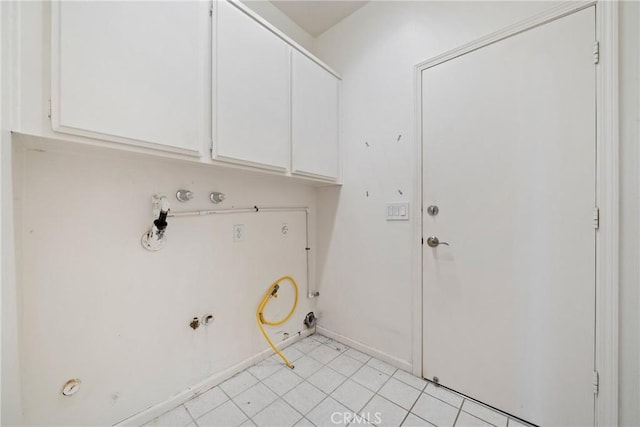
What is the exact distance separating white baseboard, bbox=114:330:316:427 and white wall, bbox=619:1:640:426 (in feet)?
6.29

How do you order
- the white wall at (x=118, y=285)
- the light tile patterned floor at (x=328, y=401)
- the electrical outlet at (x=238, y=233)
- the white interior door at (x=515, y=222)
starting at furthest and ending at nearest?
the electrical outlet at (x=238, y=233) → the light tile patterned floor at (x=328, y=401) → the white interior door at (x=515, y=222) → the white wall at (x=118, y=285)

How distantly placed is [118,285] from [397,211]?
5.55ft

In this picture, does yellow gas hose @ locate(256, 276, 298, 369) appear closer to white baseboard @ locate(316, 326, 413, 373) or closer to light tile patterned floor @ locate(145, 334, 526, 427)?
light tile patterned floor @ locate(145, 334, 526, 427)

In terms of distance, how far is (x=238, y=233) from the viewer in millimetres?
1693

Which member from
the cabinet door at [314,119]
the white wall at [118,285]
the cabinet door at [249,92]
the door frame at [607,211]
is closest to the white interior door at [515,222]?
the door frame at [607,211]

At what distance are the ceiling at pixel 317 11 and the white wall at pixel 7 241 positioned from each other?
1.76 m

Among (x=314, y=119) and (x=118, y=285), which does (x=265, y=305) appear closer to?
(x=118, y=285)

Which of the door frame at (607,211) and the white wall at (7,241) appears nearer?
the white wall at (7,241)

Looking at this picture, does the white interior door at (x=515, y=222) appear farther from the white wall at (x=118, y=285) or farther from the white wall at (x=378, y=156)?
the white wall at (x=118, y=285)

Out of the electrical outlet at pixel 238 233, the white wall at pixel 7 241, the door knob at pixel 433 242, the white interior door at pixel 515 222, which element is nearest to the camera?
the white wall at pixel 7 241

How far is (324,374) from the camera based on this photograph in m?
1.64

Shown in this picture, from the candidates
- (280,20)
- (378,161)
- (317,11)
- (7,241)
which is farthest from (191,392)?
(317,11)

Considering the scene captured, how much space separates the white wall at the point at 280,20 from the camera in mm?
1879

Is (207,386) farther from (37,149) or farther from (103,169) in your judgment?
(37,149)
